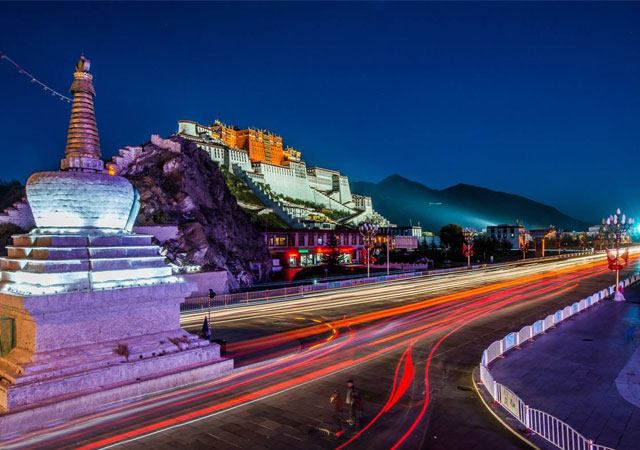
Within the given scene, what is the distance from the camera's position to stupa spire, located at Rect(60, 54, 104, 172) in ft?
47.5

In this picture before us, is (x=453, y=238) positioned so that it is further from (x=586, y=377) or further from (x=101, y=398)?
(x=101, y=398)

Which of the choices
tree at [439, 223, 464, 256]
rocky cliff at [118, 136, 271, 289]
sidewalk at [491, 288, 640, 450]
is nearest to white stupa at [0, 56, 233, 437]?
sidewalk at [491, 288, 640, 450]

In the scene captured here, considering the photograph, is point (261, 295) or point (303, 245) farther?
point (303, 245)

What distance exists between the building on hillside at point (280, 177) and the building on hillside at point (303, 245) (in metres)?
12.1

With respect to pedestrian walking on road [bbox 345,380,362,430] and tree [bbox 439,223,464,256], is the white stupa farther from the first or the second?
tree [bbox 439,223,464,256]

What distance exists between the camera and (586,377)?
13.7 m

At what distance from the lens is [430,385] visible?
→ 13.4 metres

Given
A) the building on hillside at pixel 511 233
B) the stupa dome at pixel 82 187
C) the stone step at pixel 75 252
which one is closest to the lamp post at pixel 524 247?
the building on hillside at pixel 511 233

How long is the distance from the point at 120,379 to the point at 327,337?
30.9ft

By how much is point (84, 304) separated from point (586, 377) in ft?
51.7

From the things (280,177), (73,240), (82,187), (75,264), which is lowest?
(75,264)

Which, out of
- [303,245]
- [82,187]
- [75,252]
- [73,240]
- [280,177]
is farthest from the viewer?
[280,177]

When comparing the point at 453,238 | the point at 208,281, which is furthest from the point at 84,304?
the point at 453,238

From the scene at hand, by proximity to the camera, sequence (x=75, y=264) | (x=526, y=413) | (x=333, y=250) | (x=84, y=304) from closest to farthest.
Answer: (x=526, y=413), (x=84, y=304), (x=75, y=264), (x=333, y=250)
